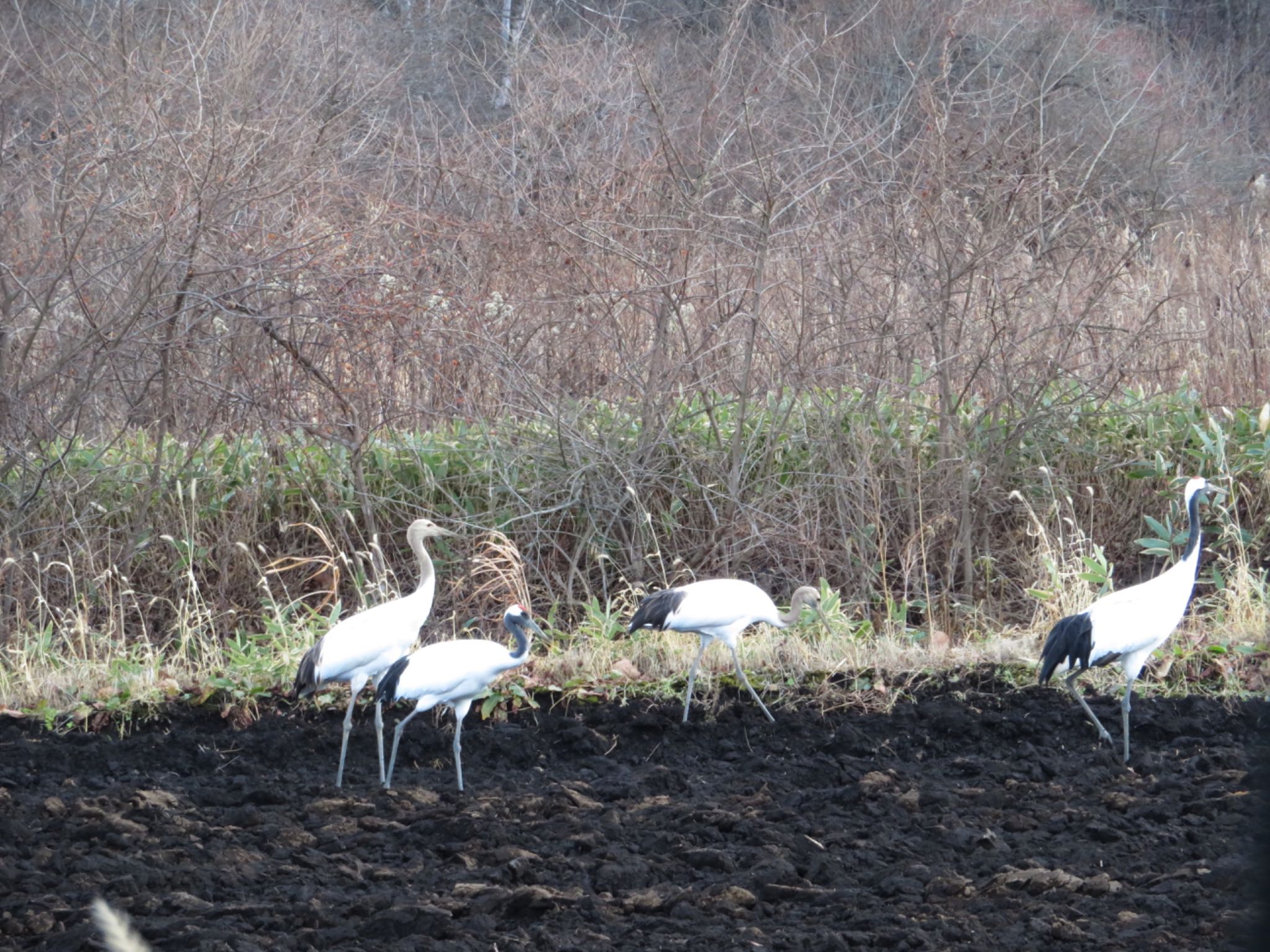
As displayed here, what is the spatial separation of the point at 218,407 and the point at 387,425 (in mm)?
1124

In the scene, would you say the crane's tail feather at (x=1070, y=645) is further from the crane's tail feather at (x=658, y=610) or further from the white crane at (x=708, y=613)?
the crane's tail feather at (x=658, y=610)

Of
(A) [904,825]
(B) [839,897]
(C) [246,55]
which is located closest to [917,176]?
(C) [246,55]

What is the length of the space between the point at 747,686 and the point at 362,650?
1.80 m

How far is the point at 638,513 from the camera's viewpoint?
902 cm

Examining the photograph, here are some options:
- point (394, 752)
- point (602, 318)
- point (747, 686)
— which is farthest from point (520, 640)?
point (602, 318)

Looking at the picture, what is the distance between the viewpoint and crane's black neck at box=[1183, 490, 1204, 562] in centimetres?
639

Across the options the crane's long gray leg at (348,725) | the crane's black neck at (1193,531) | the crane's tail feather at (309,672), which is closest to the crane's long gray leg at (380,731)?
the crane's long gray leg at (348,725)

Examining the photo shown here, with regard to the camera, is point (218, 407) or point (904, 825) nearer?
point (904, 825)

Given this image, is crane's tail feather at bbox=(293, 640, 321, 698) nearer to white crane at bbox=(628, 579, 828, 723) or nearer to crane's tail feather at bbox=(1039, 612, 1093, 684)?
white crane at bbox=(628, 579, 828, 723)

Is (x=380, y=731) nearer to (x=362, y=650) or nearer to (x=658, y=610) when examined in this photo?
(x=362, y=650)

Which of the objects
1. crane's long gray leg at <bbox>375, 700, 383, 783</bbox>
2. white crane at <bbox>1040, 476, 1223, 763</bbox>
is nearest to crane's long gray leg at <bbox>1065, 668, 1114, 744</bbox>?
white crane at <bbox>1040, 476, 1223, 763</bbox>

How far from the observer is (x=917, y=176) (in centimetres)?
920

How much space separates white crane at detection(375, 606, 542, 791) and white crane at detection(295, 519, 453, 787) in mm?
220

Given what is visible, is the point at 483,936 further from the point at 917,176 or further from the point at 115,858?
the point at 917,176
